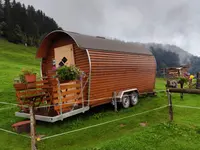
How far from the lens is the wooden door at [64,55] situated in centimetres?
1189

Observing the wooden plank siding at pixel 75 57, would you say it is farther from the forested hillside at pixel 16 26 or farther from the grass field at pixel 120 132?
the forested hillside at pixel 16 26

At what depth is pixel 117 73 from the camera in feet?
39.9

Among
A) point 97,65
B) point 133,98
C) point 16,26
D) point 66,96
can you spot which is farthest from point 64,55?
point 16,26

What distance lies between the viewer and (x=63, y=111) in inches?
369

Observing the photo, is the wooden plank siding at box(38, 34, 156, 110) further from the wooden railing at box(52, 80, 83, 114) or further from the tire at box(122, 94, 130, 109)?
the tire at box(122, 94, 130, 109)

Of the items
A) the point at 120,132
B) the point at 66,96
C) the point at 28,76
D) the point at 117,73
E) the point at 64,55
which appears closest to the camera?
the point at 120,132

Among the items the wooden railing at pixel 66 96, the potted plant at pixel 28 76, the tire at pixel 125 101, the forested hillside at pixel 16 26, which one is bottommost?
the tire at pixel 125 101

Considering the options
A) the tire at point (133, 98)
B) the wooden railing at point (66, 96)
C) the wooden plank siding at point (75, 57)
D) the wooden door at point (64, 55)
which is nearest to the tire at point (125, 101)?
the tire at point (133, 98)

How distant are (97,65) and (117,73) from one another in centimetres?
186

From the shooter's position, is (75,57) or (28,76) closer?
(28,76)

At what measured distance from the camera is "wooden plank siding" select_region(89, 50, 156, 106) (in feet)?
35.5

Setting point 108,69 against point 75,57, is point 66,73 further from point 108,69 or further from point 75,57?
point 108,69

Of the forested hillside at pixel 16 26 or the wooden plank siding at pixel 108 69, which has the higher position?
the forested hillside at pixel 16 26

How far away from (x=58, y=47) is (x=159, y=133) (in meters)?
7.74
